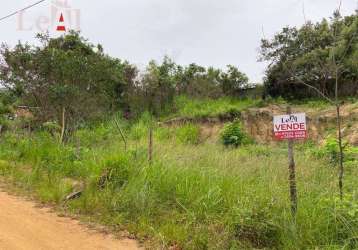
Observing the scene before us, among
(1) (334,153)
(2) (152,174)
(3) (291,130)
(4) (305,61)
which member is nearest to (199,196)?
(2) (152,174)

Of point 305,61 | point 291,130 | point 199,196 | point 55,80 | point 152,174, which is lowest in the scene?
point 199,196

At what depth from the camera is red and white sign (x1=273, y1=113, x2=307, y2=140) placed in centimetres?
416

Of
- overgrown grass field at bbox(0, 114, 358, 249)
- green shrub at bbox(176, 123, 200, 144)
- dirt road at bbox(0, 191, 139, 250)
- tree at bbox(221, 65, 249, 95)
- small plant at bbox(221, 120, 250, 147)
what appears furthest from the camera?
tree at bbox(221, 65, 249, 95)

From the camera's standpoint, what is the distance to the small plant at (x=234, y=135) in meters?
13.5

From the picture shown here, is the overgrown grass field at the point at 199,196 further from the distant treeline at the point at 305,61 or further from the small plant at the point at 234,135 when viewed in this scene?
the distant treeline at the point at 305,61

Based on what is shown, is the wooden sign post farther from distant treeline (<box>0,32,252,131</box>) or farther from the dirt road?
distant treeline (<box>0,32,252,131</box>)

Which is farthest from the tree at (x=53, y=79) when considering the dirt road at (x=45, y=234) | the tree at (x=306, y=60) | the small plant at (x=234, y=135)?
the tree at (x=306, y=60)

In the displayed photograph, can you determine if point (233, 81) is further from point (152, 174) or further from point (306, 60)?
point (152, 174)

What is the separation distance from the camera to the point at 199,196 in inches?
193

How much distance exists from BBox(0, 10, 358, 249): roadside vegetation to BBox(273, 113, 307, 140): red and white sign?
2.53 feet

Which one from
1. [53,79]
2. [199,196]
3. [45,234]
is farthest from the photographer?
[53,79]

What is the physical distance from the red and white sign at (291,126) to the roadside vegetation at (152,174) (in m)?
0.77

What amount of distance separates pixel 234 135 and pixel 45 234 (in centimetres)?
1004

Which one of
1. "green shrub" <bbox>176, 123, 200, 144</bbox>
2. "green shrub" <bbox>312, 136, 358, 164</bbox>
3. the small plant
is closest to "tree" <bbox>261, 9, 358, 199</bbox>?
the small plant
